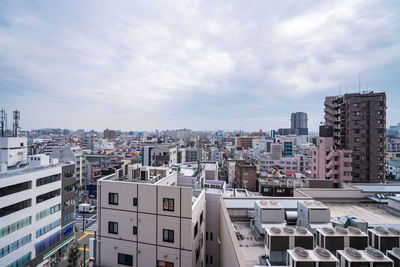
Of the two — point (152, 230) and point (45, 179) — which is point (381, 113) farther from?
point (45, 179)

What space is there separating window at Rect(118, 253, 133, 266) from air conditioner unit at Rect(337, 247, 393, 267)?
1392 cm

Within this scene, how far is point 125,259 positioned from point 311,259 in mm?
13958

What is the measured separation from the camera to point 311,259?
545 centimetres

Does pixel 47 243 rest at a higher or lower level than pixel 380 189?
lower

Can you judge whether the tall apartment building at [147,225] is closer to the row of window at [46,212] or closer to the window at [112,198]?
the window at [112,198]

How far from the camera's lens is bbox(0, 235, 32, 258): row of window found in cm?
1991

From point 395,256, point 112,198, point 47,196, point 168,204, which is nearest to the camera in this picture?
point 395,256

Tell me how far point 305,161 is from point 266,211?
61243mm

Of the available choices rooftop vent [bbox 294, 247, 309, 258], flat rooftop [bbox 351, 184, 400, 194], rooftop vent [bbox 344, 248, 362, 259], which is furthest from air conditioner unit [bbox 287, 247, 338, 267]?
flat rooftop [bbox 351, 184, 400, 194]

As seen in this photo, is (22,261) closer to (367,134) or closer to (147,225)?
(147,225)

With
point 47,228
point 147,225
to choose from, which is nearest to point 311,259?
point 147,225

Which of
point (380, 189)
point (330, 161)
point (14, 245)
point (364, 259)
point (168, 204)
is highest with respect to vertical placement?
point (364, 259)

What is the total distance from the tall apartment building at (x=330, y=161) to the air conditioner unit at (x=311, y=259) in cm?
3790

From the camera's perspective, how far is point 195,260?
1477 centimetres
